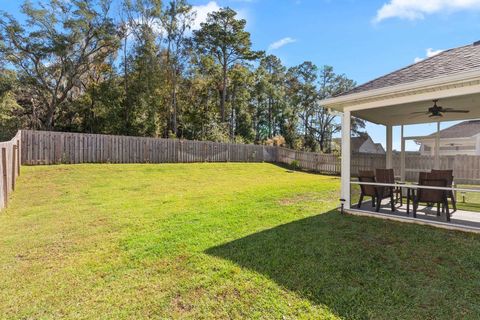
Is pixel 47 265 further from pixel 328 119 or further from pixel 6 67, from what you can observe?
pixel 328 119

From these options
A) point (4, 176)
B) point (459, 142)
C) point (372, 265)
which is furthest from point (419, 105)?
point (4, 176)

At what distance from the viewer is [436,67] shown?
198 inches

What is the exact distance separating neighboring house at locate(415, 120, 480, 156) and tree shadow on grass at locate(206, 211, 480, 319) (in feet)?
17.6

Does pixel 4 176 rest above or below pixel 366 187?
above

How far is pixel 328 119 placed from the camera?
109ft

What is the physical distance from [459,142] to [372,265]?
10101mm

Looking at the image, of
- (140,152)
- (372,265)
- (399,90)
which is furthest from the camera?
(140,152)

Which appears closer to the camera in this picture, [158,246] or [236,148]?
[158,246]

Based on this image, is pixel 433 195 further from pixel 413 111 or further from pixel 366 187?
pixel 413 111

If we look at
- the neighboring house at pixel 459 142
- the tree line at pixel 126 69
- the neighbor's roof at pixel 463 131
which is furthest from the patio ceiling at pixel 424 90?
the tree line at pixel 126 69

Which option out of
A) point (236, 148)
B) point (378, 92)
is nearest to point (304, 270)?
point (378, 92)

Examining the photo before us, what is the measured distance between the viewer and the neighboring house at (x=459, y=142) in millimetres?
9047

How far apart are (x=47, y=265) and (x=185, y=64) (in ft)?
71.8

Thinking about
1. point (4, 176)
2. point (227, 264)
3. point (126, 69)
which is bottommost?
point (227, 264)
